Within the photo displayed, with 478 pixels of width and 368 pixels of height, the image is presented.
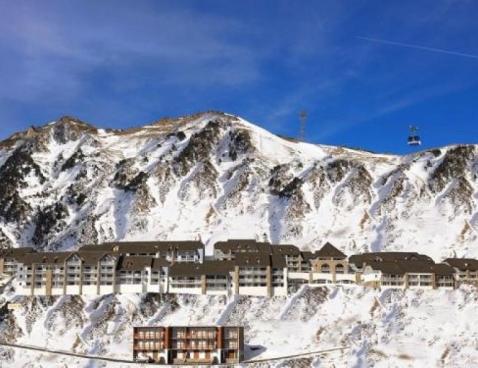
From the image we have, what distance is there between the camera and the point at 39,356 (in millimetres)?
131000

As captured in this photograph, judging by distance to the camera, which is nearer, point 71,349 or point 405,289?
point 71,349

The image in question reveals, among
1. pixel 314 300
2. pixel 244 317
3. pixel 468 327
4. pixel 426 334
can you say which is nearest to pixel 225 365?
pixel 244 317

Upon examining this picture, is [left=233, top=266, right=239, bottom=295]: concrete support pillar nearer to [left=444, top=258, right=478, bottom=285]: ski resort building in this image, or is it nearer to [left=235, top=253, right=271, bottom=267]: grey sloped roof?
[left=235, top=253, right=271, bottom=267]: grey sloped roof

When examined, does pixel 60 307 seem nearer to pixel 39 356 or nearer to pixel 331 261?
pixel 39 356

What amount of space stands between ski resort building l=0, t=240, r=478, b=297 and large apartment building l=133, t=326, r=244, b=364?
25873mm

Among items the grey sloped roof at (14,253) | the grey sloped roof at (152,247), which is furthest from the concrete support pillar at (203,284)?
the grey sloped roof at (14,253)

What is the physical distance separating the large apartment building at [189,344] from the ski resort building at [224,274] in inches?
1019

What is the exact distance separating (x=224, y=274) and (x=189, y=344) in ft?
94.9

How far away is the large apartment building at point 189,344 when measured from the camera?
128 metres

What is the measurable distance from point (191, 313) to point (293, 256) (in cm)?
3408

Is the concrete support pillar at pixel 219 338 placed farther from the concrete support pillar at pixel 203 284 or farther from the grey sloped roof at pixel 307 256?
the grey sloped roof at pixel 307 256

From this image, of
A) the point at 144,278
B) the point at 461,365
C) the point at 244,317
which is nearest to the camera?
the point at 461,365

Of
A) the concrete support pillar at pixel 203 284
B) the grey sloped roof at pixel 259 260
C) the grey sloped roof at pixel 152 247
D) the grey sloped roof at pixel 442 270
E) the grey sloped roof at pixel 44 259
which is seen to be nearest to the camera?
the concrete support pillar at pixel 203 284

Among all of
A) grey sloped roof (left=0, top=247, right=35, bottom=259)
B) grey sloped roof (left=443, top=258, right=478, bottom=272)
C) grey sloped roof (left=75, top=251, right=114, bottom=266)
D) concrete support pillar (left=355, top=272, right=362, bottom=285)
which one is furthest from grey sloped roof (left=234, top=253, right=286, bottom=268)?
grey sloped roof (left=0, top=247, right=35, bottom=259)
